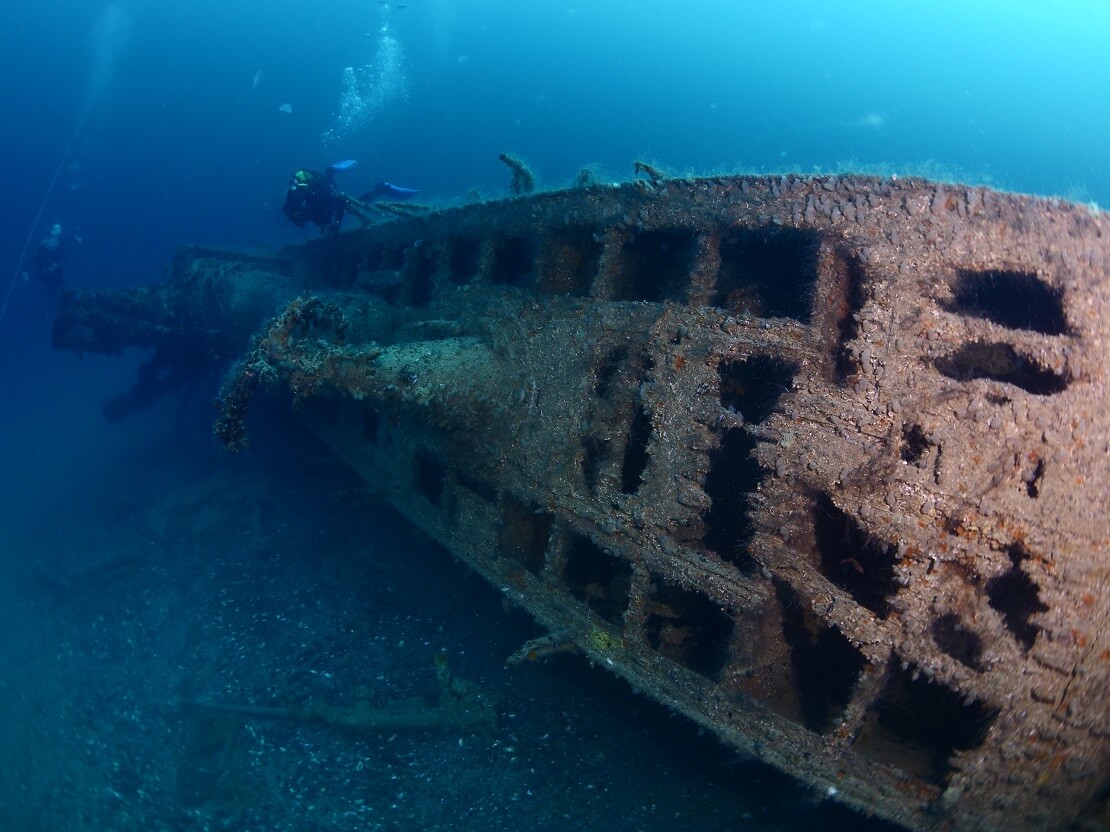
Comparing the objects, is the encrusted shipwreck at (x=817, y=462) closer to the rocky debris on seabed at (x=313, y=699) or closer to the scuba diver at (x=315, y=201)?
the rocky debris on seabed at (x=313, y=699)

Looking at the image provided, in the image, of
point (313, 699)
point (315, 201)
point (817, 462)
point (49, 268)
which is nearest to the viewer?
point (817, 462)

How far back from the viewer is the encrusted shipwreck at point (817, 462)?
3633mm

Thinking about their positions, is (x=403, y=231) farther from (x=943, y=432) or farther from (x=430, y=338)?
(x=943, y=432)

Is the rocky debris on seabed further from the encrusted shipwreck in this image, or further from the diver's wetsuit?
the diver's wetsuit

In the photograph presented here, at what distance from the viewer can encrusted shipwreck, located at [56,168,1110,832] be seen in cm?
363

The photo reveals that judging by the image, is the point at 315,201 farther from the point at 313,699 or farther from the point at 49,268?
the point at 49,268

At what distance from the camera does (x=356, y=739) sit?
632cm

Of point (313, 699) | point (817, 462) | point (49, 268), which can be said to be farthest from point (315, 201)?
point (49, 268)

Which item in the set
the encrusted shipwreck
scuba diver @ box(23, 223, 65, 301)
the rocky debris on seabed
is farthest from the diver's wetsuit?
scuba diver @ box(23, 223, 65, 301)

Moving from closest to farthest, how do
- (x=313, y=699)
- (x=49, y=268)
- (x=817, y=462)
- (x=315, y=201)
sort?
(x=817, y=462)
(x=313, y=699)
(x=315, y=201)
(x=49, y=268)

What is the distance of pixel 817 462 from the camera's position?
3.99 m

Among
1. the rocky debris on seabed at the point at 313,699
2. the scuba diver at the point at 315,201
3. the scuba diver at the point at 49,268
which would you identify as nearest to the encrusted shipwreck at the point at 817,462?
the rocky debris on seabed at the point at 313,699

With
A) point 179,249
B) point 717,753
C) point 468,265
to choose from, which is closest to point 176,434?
point 179,249

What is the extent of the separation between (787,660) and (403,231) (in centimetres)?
818
